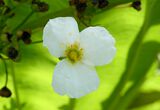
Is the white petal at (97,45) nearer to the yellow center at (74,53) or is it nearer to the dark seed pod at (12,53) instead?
the yellow center at (74,53)

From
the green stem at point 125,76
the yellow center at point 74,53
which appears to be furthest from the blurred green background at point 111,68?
the yellow center at point 74,53

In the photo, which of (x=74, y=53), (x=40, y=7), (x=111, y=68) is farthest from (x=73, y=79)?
(x=111, y=68)

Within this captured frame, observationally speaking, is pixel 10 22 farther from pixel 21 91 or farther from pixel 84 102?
pixel 84 102

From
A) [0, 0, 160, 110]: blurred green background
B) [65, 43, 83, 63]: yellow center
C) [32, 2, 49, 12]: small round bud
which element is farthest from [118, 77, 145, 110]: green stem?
[32, 2, 49, 12]: small round bud

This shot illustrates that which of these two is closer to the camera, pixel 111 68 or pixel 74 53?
pixel 74 53

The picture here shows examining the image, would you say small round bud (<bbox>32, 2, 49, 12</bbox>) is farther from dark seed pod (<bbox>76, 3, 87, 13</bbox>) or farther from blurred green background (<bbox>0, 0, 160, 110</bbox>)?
blurred green background (<bbox>0, 0, 160, 110</bbox>)

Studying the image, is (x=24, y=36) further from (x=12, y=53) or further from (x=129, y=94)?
(x=129, y=94)
